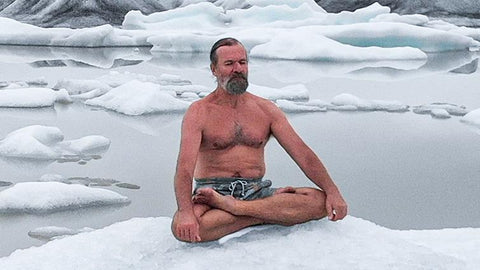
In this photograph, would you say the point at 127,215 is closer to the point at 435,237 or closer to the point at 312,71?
the point at 435,237

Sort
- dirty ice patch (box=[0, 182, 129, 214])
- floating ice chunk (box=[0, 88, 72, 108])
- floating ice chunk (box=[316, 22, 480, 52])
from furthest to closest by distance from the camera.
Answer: floating ice chunk (box=[316, 22, 480, 52]) → floating ice chunk (box=[0, 88, 72, 108]) → dirty ice patch (box=[0, 182, 129, 214])

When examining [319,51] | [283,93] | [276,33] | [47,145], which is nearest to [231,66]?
[47,145]

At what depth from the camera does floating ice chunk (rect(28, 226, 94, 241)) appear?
2.66 meters

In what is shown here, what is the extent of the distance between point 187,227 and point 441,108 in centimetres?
445

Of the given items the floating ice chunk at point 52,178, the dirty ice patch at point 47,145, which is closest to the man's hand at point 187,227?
the floating ice chunk at point 52,178

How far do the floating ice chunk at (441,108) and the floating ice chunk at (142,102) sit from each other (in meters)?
1.81

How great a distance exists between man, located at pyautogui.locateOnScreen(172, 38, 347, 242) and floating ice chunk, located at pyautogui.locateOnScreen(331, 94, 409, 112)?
3.92 meters

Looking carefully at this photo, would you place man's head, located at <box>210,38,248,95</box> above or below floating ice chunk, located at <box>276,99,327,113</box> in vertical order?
above

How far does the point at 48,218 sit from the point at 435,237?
1458mm

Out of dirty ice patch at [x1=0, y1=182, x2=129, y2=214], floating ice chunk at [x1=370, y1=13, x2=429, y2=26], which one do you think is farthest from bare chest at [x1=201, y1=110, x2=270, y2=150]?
floating ice chunk at [x1=370, y1=13, x2=429, y2=26]

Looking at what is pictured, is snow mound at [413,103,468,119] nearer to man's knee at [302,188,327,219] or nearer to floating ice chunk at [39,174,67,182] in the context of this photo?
floating ice chunk at [39,174,67,182]

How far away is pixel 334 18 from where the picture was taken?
44.1ft

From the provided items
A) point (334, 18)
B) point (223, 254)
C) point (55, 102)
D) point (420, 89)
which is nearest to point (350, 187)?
point (223, 254)

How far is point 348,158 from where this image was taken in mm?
4031
